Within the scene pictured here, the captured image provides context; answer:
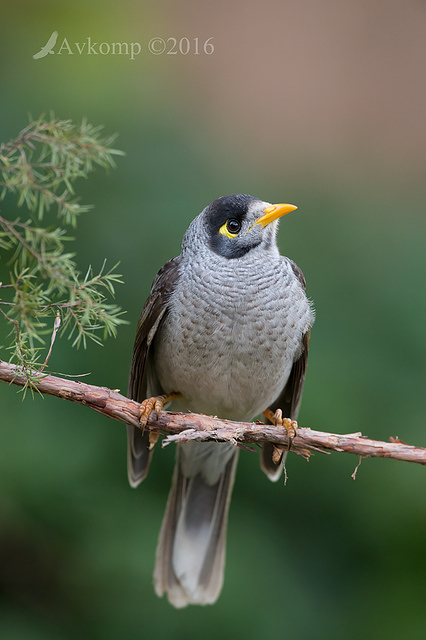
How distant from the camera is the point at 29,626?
277cm

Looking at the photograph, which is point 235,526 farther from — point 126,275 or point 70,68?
point 70,68

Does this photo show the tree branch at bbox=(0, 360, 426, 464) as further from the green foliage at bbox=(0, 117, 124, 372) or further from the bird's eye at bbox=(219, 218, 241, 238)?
the bird's eye at bbox=(219, 218, 241, 238)

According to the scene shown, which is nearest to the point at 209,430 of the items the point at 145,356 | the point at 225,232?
the point at 145,356

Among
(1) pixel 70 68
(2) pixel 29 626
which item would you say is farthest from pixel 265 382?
(1) pixel 70 68

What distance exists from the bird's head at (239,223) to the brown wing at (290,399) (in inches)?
18.0

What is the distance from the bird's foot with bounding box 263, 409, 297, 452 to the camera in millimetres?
1838

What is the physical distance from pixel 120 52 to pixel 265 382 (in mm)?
2005

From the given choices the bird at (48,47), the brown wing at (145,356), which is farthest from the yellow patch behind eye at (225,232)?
the bird at (48,47)

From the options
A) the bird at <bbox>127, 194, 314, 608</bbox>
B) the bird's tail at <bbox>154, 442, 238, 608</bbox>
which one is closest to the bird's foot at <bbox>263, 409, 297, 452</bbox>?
the bird at <bbox>127, 194, 314, 608</bbox>

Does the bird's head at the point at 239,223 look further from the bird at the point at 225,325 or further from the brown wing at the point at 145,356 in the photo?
the brown wing at the point at 145,356

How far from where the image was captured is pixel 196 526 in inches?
105

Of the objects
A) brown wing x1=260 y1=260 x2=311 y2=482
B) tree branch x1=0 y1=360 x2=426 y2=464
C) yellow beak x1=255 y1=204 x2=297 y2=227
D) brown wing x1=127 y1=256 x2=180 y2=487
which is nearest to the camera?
tree branch x1=0 y1=360 x2=426 y2=464

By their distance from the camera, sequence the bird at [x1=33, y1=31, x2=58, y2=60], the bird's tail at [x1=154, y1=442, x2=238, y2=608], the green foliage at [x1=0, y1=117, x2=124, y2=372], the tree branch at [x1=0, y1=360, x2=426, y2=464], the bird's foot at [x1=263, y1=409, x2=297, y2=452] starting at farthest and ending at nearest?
the bird at [x1=33, y1=31, x2=58, y2=60] → the bird's tail at [x1=154, y1=442, x2=238, y2=608] → the bird's foot at [x1=263, y1=409, x2=297, y2=452] → the tree branch at [x1=0, y1=360, x2=426, y2=464] → the green foliage at [x1=0, y1=117, x2=124, y2=372]

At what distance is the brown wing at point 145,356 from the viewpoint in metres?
2.23
